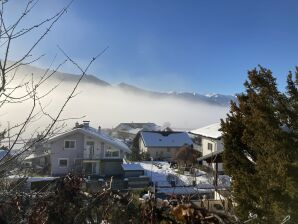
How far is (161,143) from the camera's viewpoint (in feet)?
162

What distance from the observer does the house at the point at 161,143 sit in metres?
48.4

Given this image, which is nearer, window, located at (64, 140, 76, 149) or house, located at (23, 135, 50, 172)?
house, located at (23, 135, 50, 172)

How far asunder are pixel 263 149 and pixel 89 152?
24.7 metres

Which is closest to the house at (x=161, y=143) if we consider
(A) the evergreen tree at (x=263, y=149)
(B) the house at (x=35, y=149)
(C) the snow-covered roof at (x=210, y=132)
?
(C) the snow-covered roof at (x=210, y=132)

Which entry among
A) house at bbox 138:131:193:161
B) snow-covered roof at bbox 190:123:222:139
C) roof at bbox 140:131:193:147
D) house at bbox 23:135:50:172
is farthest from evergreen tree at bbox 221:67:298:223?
roof at bbox 140:131:193:147

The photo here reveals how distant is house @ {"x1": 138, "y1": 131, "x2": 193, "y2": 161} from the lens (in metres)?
48.4

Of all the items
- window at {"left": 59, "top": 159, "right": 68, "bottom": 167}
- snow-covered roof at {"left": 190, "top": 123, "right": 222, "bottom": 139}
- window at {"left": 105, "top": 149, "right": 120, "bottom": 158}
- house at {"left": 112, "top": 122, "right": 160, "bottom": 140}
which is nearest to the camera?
window at {"left": 59, "top": 159, "right": 68, "bottom": 167}

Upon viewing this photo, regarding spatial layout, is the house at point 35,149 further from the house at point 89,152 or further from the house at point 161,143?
the house at point 161,143

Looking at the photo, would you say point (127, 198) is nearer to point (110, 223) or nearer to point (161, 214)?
point (110, 223)

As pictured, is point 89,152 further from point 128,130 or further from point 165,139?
point 128,130

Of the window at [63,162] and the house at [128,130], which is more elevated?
the house at [128,130]

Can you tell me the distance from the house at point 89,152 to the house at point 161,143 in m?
14.2

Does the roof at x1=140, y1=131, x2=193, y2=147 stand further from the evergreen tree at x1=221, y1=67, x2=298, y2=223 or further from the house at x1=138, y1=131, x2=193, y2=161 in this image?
the evergreen tree at x1=221, y1=67, x2=298, y2=223

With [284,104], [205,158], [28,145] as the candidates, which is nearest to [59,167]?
[205,158]
